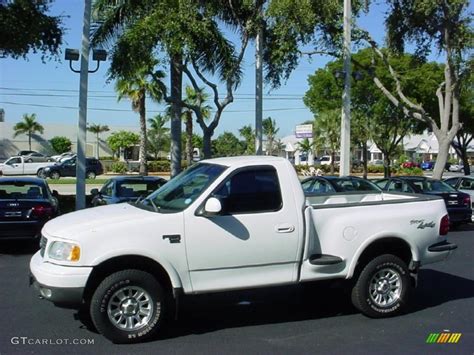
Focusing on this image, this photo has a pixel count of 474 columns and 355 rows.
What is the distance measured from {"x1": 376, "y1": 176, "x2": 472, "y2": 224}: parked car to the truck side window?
9.47 metres

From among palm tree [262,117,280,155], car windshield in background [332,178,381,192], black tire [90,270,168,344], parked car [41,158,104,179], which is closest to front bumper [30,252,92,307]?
black tire [90,270,168,344]

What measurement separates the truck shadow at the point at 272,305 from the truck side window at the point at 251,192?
93 centimetres

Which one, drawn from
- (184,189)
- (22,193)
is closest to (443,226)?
(184,189)

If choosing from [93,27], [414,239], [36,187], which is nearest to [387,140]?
[93,27]

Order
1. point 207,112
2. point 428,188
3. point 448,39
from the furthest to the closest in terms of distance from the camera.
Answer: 1. point 207,112
2. point 448,39
3. point 428,188

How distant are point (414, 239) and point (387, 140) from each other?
1197 inches

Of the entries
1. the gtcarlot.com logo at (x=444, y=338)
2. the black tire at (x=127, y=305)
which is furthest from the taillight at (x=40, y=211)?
the gtcarlot.com logo at (x=444, y=338)

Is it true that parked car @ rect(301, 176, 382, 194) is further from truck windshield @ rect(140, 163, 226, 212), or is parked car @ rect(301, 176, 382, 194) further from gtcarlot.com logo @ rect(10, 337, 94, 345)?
gtcarlot.com logo @ rect(10, 337, 94, 345)

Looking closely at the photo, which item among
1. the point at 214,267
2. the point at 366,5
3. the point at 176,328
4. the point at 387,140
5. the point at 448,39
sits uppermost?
the point at 366,5

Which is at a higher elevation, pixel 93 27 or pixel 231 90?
pixel 93 27

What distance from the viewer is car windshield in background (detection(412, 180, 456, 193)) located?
1588cm

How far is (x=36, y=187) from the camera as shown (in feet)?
39.6

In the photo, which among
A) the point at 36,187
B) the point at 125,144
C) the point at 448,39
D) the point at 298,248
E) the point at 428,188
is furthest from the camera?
the point at 125,144

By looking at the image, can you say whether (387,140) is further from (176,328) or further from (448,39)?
(176,328)
